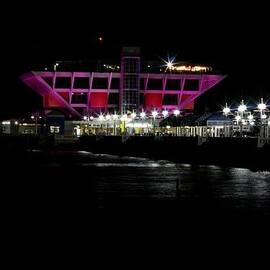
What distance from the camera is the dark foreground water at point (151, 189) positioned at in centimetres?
2356

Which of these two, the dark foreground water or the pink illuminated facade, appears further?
the pink illuminated facade

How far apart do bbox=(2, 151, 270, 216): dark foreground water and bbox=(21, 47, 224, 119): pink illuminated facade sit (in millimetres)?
91888

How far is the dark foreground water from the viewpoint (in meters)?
23.6

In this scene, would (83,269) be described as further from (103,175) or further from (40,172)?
(40,172)

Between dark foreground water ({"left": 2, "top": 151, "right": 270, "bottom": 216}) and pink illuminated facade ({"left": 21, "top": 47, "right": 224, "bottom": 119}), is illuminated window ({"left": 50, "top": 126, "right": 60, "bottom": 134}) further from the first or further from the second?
dark foreground water ({"left": 2, "top": 151, "right": 270, "bottom": 216})

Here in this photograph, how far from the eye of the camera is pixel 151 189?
31031mm

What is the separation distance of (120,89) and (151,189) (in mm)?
108479

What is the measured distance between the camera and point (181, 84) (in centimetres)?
14512

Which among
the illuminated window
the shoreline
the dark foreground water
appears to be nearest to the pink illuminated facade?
the illuminated window

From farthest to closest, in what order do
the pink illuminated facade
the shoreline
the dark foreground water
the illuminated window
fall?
the pink illuminated facade, the illuminated window, the shoreline, the dark foreground water

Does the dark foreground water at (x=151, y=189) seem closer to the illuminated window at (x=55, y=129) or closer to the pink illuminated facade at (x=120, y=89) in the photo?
the illuminated window at (x=55, y=129)

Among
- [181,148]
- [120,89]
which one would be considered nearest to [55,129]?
[120,89]

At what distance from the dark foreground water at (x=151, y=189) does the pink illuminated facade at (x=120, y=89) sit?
91.9 meters

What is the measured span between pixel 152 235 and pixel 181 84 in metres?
129
